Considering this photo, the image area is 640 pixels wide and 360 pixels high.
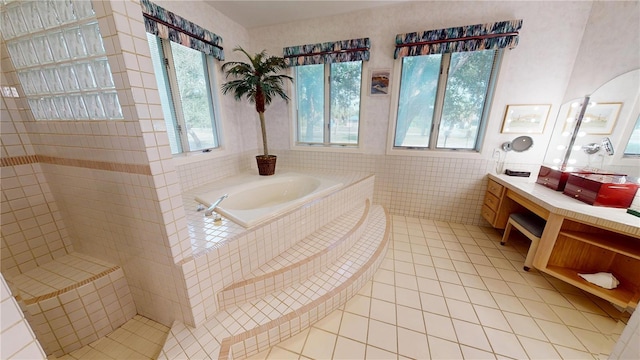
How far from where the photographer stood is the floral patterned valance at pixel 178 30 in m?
1.78

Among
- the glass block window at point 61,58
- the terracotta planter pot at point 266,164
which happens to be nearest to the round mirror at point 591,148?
the terracotta planter pot at point 266,164

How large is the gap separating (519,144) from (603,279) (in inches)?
56.3

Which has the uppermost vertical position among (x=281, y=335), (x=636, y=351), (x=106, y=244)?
(x=636, y=351)

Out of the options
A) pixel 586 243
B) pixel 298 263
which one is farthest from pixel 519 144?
pixel 298 263

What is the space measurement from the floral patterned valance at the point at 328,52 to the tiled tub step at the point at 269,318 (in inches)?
95.2

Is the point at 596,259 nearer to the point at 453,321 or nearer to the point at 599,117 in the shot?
the point at 599,117

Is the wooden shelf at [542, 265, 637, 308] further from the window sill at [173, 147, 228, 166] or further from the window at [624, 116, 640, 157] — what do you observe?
the window sill at [173, 147, 228, 166]

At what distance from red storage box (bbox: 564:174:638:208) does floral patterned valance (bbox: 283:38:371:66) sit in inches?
93.4

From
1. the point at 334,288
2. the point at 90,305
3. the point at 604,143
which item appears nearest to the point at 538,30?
the point at 604,143

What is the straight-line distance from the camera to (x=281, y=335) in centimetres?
130

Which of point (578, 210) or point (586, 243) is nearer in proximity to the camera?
point (578, 210)

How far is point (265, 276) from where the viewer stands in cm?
145

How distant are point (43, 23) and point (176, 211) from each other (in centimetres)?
112

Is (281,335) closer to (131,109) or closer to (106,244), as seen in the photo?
(106,244)
